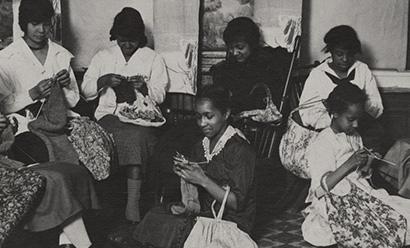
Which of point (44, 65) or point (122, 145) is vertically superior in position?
point (44, 65)

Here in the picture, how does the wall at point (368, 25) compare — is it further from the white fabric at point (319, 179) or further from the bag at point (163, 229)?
the bag at point (163, 229)

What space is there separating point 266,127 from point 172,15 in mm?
1370

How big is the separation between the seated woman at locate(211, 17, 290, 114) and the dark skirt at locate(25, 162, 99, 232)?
1.60 meters

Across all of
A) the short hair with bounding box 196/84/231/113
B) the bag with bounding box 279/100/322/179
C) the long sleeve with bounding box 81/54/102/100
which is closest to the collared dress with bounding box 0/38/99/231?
the long sleeve with bounding box 81/54/102/100

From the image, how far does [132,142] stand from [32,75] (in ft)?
2.85

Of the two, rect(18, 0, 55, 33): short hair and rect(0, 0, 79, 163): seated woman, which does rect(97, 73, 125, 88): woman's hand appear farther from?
rect(18, 0, 55, 33): short hair

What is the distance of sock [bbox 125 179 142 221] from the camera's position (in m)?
4.66

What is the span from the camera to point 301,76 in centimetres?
564

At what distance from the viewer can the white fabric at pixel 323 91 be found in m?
4.98

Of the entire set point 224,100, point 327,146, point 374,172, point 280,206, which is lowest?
point 280,206

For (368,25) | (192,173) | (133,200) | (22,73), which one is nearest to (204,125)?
(192,173)

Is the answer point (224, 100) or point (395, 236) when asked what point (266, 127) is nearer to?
point (224, 100)

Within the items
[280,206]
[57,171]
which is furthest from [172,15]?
[57,171]

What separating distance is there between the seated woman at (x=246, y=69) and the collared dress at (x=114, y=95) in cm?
49
